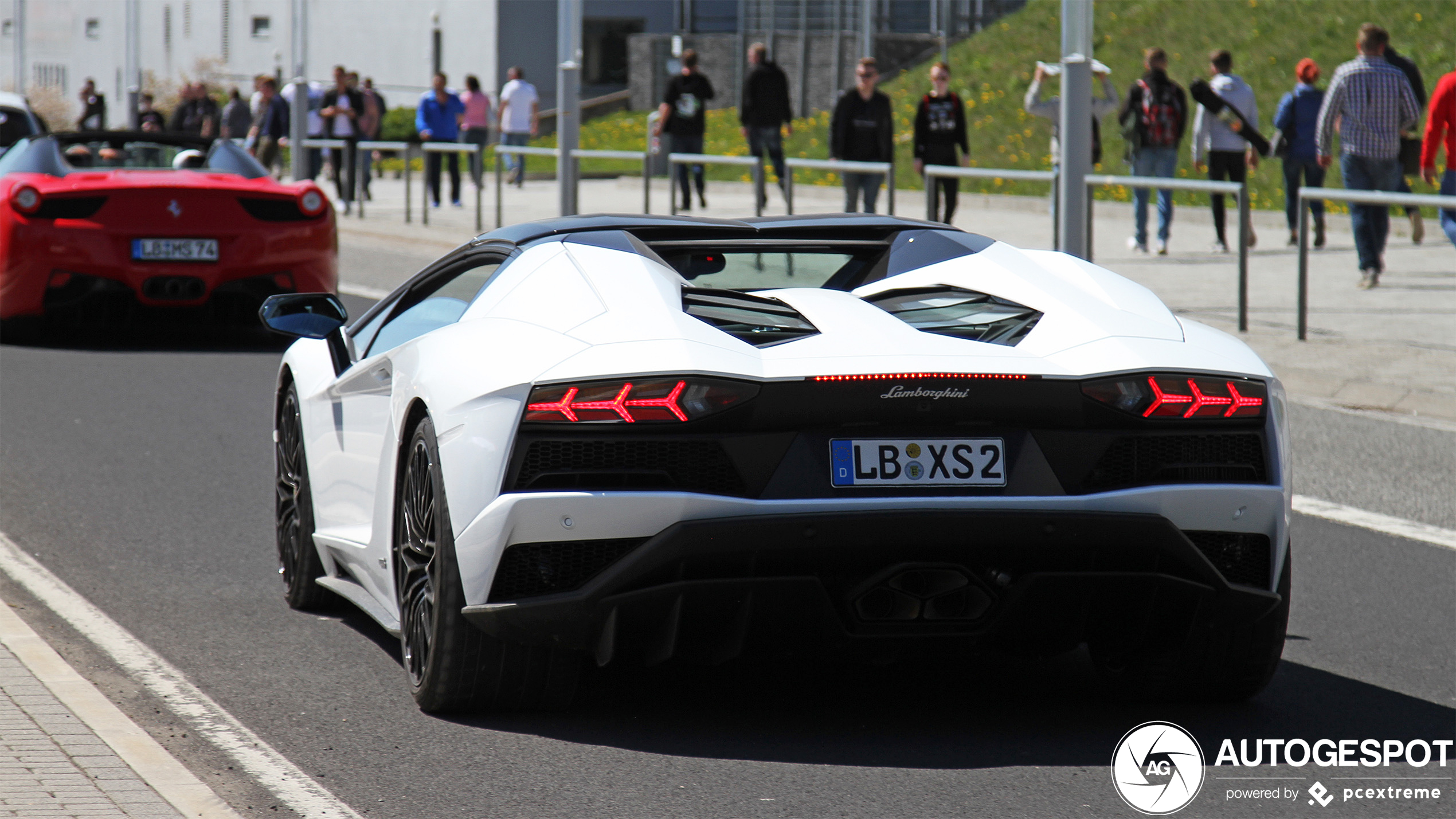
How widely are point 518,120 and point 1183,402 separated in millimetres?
27668

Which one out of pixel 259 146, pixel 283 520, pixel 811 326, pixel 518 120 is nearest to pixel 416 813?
pixel 811 326

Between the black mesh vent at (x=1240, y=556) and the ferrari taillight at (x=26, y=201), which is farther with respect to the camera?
the ferrari taillight at (x=26, y=201)

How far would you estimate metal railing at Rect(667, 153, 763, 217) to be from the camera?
16625mm

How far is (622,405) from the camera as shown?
4207 millimetres

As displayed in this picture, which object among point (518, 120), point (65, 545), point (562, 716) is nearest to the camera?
point (562, 716)

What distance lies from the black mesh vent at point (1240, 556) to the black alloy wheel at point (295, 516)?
8.56ft

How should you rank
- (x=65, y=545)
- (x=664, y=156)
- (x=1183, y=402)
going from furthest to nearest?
(x=664, y=156) → (x=65, y=545) → (x=1183, y=402)

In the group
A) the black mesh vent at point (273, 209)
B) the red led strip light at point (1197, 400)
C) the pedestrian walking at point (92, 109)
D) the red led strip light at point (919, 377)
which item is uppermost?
the pedestrian walking at point (92, 109)

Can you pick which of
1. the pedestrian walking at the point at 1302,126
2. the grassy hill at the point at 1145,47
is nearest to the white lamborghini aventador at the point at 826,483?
the pedestrian walking at the point at 1302,126

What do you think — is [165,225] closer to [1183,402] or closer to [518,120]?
[1183,402]

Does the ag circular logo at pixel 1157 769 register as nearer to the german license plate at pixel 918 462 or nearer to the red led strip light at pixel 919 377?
the german license plate at pixel 918 462

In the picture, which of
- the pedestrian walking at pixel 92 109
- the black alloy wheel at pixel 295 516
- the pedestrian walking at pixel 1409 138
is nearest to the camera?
the black alloy wheel at pixel 295 516

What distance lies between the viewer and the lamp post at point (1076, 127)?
13297mm

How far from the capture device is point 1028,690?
5.03 meters
